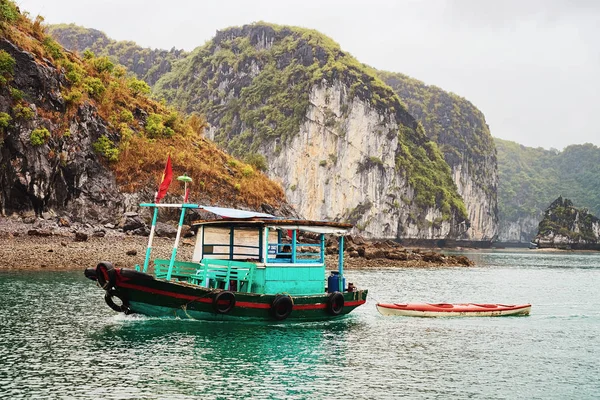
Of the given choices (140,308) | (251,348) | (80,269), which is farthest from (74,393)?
(80,269)

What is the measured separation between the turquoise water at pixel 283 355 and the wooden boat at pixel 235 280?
0.71 m

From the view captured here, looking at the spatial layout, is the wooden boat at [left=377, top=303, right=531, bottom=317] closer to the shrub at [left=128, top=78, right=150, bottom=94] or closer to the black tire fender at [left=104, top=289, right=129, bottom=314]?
the black tire fender at [left=104, top=289, right=129, bottom=314]

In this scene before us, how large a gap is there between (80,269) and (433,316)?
22493 mm

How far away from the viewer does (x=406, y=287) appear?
140ft

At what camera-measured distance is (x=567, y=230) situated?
16950 centimetres

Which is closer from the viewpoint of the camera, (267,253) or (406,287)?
(267,253)

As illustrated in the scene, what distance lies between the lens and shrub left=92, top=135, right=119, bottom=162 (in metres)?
58.8

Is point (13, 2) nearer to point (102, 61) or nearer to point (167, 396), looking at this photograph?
point (102, 61)

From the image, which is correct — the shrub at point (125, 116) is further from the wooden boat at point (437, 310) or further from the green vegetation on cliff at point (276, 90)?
the green vegetation on cliff at point (276, 90)

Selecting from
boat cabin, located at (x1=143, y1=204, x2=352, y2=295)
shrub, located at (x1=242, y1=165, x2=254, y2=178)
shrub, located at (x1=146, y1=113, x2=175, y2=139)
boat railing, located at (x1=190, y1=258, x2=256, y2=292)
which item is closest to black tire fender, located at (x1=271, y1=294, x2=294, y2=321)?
boat cabin, located at (x1=143, y1=204, x2=352, y2=295)

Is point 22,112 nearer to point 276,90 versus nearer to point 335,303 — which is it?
point 335,303

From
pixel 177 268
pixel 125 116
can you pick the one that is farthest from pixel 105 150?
pixel 177 268

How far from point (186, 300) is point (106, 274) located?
2872mm

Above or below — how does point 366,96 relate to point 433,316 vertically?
above
